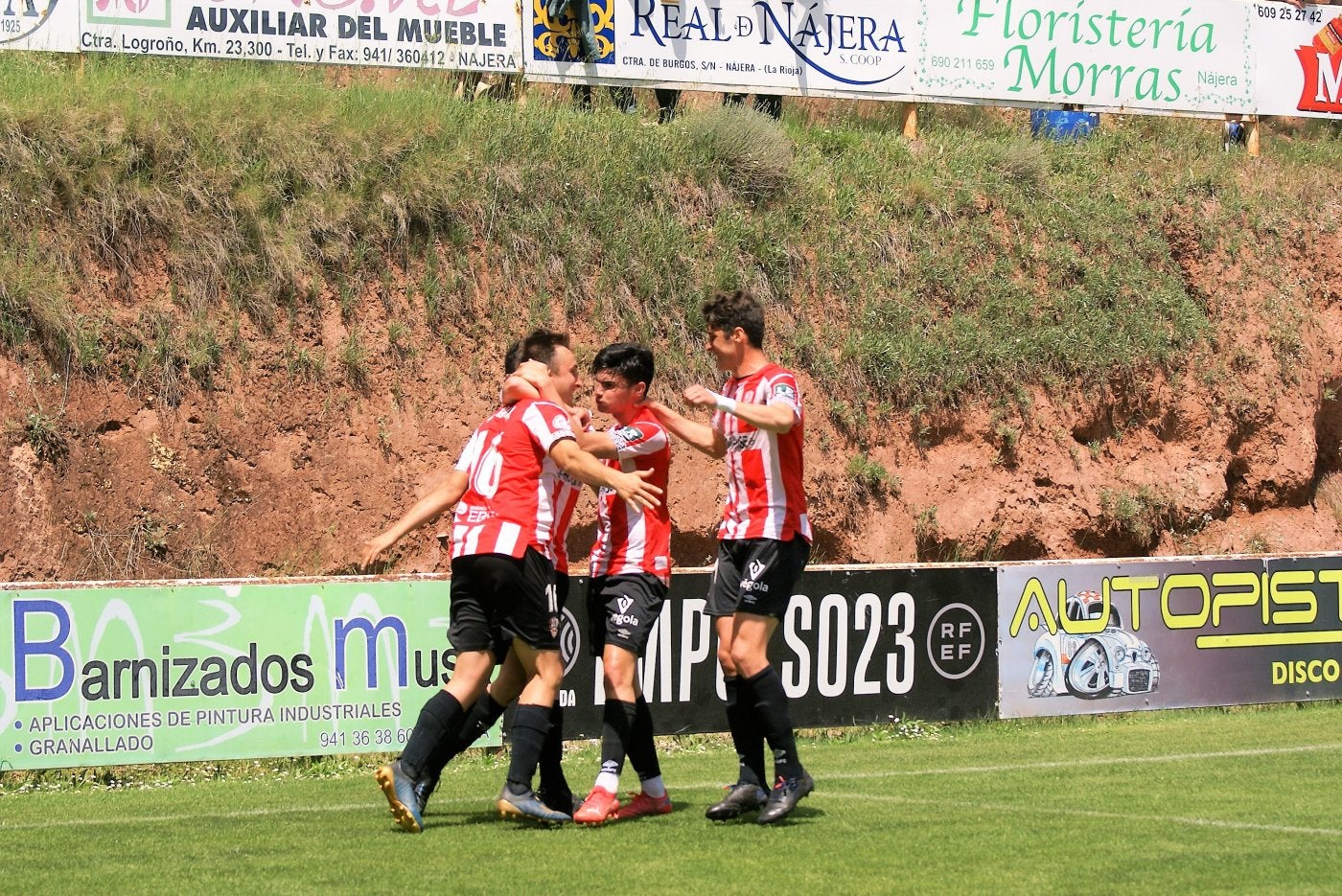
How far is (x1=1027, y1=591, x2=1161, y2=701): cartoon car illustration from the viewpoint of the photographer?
1197cm

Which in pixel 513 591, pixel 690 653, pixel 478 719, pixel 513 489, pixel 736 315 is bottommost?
pixel 690 653

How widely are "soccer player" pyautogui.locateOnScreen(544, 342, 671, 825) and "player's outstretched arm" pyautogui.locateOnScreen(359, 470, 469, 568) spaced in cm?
64

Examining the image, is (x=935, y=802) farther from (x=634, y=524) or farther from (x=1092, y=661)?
(x=1092, y=661)

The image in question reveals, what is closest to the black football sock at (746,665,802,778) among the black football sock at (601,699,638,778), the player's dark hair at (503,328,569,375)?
the black football sock at (601,699,638,778)

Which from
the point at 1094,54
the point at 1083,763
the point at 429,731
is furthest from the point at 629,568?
the point at 1094,54

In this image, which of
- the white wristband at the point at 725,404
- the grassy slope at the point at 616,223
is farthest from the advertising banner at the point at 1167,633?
the white wristband at the point at 725,404

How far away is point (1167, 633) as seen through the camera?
1231cm

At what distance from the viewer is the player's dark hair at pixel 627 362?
23.9 ft

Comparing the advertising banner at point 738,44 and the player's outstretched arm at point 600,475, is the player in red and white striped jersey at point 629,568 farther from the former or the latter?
the advertising banner at point 738,44

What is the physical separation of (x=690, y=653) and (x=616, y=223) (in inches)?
226

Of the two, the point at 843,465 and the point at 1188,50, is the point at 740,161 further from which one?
the point at 1188,50

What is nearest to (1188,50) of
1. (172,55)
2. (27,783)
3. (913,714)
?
(913,714)

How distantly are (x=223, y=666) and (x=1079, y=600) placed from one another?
6.60m

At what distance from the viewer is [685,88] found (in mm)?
15992
